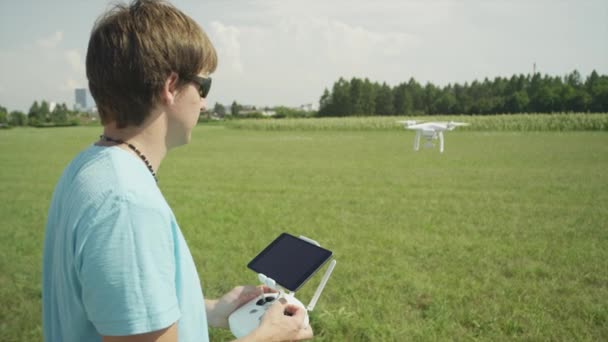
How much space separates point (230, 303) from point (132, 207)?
3.08 ft

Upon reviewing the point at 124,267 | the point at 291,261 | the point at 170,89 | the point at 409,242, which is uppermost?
the point at 170,89

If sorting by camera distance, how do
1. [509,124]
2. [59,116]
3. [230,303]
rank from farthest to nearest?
1. [59,116]
2. [509,124]
3. [230,303]

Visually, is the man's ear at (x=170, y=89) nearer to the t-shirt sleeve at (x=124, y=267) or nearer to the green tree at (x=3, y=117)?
the t-shirt sleeve at (x=124, y=267)

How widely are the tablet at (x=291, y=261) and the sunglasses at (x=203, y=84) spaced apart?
796mm

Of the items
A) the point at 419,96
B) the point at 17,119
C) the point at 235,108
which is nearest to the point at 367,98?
the point at 419,96

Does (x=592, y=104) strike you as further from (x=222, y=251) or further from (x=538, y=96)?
(x=222, y=251)

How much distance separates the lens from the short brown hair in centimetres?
112

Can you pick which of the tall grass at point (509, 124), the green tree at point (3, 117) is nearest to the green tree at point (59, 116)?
the green tree at point (3, 117)

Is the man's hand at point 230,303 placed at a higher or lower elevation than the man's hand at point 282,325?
lower

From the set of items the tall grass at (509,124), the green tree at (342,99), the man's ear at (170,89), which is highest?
the green tree at (342,99)

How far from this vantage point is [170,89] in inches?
47.2

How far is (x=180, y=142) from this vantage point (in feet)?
4.37

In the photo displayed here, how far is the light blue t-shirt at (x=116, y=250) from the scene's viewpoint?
93 cm

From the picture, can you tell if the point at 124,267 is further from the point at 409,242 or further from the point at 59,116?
the point at 59,116
